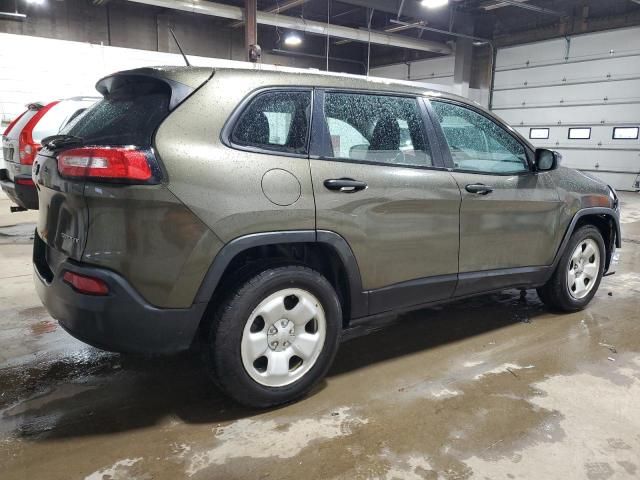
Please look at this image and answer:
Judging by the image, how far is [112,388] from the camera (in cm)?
259

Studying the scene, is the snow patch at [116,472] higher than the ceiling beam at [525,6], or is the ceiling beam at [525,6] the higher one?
the ceiling beam at [525,6]

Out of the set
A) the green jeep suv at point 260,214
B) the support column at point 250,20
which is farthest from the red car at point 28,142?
the support column at point 250,20

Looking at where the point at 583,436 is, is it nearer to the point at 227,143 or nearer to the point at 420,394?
the point at 420,394

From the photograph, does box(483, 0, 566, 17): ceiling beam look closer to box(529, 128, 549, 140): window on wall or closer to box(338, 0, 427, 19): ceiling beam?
box(338, 0, 427, 19): ceiling beam

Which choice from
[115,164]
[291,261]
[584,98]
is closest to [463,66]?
[584,98]

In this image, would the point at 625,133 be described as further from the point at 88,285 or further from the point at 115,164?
the point at 88,285

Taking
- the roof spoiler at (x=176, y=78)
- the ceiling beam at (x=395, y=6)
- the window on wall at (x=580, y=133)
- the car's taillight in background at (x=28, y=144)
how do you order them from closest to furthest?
the roof spoiler at (x=176, y=78)
the car's taillight in background at (x=28, y=144)
the ceiling beam at (x=395, y=6)
the window on wall at (x=580, y=133)

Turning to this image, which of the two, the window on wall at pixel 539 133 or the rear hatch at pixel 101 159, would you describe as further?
the window on wall at pixel 539 133

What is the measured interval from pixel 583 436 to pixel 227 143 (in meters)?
2.08

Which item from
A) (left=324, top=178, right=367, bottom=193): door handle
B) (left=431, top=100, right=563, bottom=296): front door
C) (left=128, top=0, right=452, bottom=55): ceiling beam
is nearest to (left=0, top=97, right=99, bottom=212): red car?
(left=324, top=178, right=367, bottom=193): door handle

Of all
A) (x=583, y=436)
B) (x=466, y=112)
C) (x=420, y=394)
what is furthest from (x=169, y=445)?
(x=466, y=112)

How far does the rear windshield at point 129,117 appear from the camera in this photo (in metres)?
2.05

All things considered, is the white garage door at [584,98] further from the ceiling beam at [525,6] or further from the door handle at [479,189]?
the door handle at [479,189]

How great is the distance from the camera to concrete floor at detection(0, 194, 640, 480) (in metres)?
1.99
